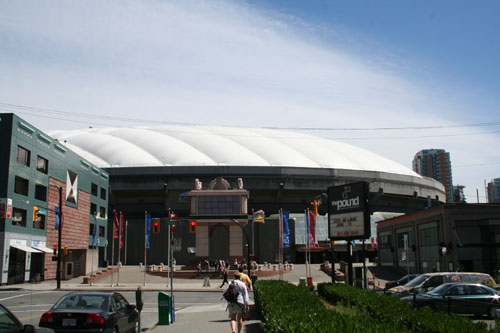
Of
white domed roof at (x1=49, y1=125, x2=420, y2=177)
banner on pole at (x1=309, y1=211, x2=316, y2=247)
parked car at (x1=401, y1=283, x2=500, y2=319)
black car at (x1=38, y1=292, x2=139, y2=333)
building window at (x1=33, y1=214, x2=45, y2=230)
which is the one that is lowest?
parked car at (x1=401, y1=283, x2=500, y2=319)

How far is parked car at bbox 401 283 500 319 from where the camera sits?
20.8 m

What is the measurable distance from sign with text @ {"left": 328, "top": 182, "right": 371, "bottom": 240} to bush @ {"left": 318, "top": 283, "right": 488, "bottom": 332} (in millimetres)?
5143

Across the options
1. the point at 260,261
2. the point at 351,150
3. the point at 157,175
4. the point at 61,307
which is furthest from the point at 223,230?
the point at 61,307

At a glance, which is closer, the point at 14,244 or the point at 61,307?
the point at 61,307

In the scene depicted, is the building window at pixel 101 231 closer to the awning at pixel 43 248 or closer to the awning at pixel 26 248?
the awning at pixel 43 248

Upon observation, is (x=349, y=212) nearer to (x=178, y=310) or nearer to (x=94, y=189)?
(x=178, y=310)

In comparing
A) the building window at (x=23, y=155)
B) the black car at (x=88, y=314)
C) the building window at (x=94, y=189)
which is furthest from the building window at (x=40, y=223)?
the black car at (x=88, y=314)

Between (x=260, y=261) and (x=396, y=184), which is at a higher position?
(x=396, y=184)

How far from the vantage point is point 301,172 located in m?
78.2

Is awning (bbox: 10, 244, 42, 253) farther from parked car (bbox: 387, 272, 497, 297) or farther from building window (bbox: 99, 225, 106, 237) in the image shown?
parked car (bbox: 387, 272, 497, 297)

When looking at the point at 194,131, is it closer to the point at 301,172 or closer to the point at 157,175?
the point at 157,175

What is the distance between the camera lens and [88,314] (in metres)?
12.6

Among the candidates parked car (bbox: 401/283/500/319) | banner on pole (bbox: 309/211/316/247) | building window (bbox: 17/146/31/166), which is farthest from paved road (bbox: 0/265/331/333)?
building window (bbox: 17/146/31/166)

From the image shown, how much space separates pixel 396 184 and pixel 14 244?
62.5 meters
